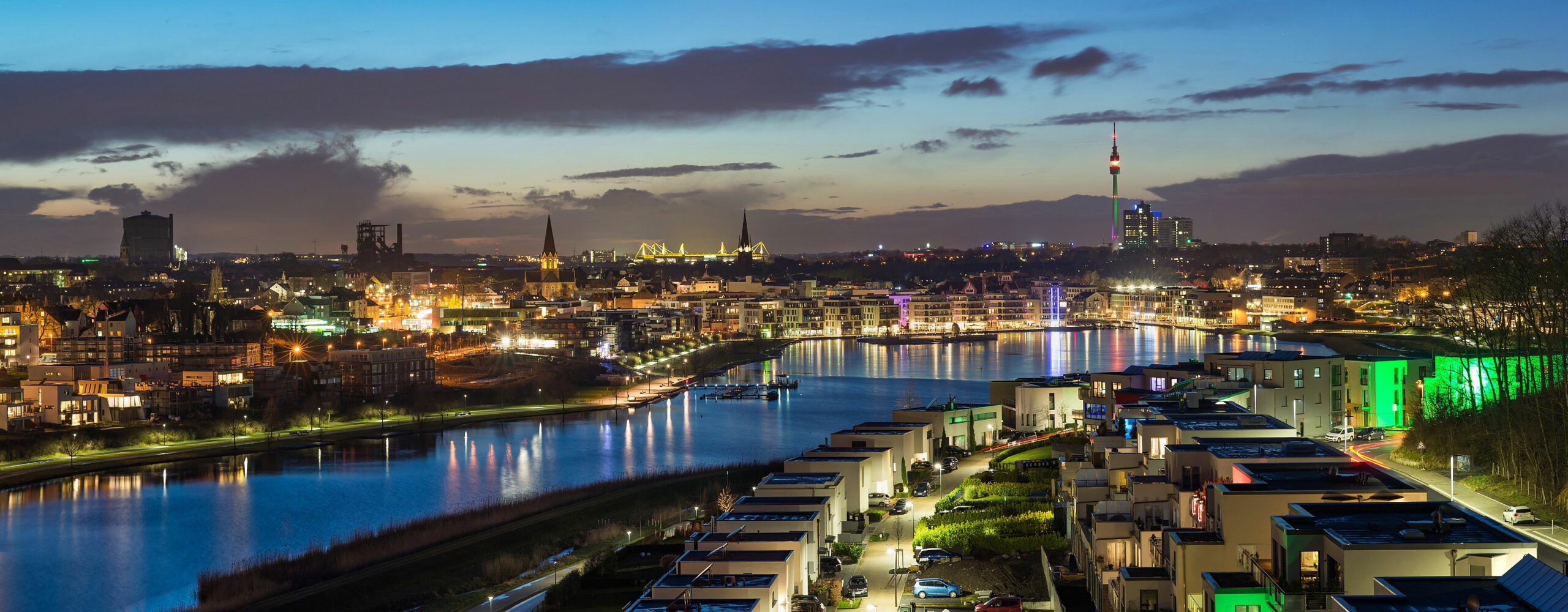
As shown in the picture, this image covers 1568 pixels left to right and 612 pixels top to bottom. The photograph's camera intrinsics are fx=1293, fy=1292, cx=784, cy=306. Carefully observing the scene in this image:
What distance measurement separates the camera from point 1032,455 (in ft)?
29.4

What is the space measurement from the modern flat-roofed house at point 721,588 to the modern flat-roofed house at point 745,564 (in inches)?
2.5

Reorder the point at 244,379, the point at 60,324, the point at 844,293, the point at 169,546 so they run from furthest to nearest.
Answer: the point at 844,293
the point at 60,324
the point at 244,379
the point at 169,546

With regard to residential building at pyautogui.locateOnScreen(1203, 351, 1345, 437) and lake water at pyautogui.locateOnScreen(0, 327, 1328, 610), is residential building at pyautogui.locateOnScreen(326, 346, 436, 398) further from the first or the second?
residential building at pyautogui.locateOnScreen(1203, 351, 1345, 437)

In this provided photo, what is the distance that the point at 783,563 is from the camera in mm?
4723

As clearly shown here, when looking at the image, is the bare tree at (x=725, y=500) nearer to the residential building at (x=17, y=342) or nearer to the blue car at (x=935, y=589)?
the blue car at (x=935, y=589)

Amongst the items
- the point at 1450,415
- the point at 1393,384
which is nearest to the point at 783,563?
the point at 1450,415

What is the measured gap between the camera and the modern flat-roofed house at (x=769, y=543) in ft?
16.5

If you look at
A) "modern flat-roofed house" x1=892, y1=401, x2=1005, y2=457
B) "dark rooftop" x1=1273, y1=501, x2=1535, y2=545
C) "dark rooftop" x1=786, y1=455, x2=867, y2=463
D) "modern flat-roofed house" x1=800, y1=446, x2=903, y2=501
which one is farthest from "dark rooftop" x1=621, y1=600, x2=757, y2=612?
"modern flat-roofed house" x1=892, y1=401, x2=1005, y2=457

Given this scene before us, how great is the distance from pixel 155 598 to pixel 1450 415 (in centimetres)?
711

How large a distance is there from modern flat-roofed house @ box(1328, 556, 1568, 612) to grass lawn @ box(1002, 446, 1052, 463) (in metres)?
5.62

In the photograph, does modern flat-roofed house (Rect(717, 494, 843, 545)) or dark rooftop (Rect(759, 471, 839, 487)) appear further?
dark rooftop (Rect(759, 471, 839, 487))

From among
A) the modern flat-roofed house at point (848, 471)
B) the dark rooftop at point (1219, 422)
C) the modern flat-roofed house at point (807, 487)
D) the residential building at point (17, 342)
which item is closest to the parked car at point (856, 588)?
the modern flat-roofed house at point (807, 487)

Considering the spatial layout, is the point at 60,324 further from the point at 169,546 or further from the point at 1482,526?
the point at 1482,526

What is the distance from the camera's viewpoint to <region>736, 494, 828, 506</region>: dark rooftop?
614 centimetres
